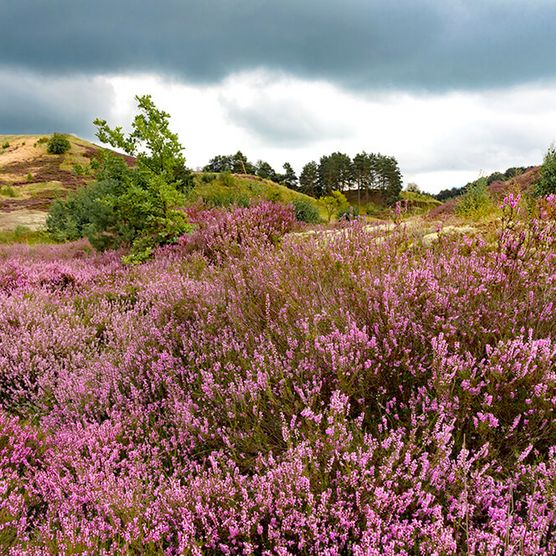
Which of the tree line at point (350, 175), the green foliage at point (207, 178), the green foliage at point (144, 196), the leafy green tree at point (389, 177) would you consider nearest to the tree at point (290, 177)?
the tree line at point (350, 175)

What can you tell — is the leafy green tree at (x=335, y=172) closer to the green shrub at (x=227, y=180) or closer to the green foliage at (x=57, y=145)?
the green shrub at (x=227, y=180)

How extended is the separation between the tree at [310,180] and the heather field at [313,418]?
2606 inches

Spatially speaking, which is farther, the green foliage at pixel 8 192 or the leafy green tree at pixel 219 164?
the leafy green tree at pixel 219 164

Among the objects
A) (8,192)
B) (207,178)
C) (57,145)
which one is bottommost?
(8,192)

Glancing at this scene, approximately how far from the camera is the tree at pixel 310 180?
2680 inches

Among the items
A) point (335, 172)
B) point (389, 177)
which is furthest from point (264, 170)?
point (389, 177)

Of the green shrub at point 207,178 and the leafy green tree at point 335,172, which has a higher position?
the leafy green tree at point 335,172

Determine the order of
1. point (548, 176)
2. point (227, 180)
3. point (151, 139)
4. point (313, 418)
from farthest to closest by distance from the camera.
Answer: point (227, 180), point (548, 176), point (151, 139), point (313, 418)

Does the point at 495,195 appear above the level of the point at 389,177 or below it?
below

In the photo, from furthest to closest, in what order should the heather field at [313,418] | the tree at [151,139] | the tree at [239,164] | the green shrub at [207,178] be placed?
the tree at [239,164], the green shrub at [207,178], the tree at [151,139], the heather field at [313,418]

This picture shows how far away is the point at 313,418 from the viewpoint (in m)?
1.71

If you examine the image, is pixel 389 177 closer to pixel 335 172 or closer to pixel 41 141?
pixel 335 172

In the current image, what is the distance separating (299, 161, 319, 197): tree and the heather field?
66.2 m

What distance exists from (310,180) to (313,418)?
68863mm
